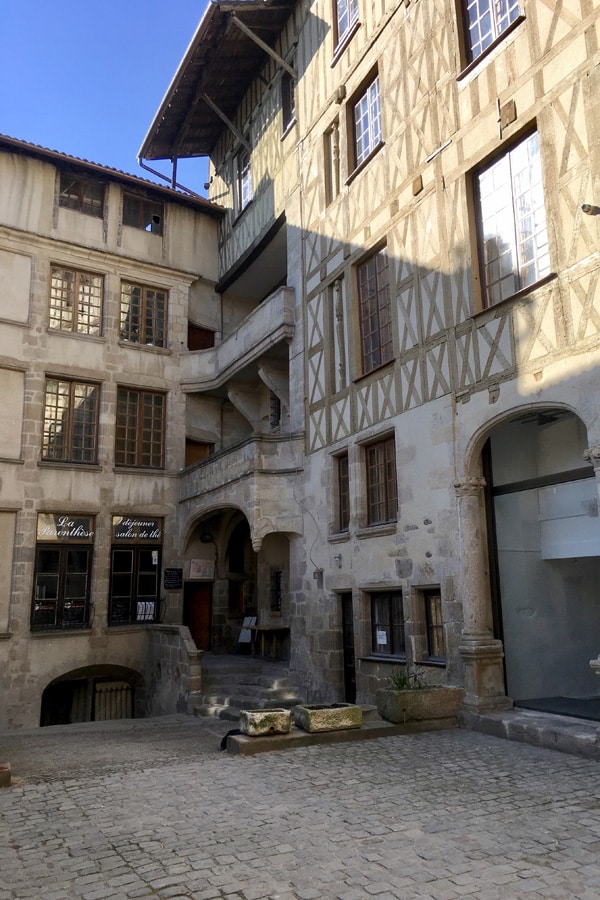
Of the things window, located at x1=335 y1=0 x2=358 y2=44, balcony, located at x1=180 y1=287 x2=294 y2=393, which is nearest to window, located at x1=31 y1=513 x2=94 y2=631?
balcony, located at x1=180 y1=287 x2=294 y2=393

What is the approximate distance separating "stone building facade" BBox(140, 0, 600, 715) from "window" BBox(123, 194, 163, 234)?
3.81 m

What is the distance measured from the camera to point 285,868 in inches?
147

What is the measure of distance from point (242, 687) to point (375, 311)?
6072mm

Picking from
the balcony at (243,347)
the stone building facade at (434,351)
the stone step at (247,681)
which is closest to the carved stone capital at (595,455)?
the stone building facade at (434,351)

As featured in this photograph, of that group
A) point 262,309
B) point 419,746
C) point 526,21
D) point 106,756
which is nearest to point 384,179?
→ point 526,21

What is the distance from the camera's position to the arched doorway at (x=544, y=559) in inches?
320

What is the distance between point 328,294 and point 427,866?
9.08 m

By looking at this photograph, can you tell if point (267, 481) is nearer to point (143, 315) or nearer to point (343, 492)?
point (343, 492)

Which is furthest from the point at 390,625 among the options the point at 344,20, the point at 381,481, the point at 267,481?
the point at 344,20

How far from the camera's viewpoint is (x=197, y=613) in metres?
15.3

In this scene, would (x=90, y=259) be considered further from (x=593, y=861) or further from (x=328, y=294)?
(x=593, y=861)

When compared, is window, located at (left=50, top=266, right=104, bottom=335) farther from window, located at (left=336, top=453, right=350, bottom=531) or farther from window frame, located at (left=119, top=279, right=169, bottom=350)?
window, located at (left=336, top=453, right=350, bottom=531)

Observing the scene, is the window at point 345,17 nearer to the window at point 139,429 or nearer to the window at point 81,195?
the window at point 81,195

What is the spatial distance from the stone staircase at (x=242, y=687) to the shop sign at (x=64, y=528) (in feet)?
11.9
